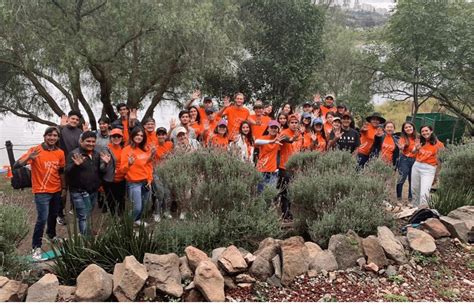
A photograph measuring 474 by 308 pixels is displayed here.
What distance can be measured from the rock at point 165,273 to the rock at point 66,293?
1.94ft

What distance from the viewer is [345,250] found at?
13.2 ft

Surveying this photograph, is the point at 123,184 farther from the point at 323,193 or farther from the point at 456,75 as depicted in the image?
the point at 456,75

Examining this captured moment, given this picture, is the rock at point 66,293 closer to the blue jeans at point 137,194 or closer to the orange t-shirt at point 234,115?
the blue jeans at point 137,194

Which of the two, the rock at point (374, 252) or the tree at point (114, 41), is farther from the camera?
the tree at point (114, 41)

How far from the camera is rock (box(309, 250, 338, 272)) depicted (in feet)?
12.7

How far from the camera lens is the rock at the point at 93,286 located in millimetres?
3242

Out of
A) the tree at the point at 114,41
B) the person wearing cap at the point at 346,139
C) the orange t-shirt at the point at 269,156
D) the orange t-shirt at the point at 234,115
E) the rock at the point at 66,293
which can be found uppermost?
the tree at the point at 114,41

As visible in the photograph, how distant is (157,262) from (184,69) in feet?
26.0

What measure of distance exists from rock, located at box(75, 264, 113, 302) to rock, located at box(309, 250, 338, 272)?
1.77 metres

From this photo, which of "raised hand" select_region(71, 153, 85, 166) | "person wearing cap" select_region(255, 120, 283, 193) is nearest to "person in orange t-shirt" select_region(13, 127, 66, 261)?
"raised hand" select_region(71, 153, 85, 166)

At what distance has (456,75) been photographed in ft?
46.3

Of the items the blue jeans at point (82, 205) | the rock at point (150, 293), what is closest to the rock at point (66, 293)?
the rock at point (150, 293)

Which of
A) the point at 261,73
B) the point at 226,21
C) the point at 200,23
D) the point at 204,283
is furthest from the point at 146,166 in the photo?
the point at 261,73

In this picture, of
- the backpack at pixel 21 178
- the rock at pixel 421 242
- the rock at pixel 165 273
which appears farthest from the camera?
the backpack at pixel 21 178
